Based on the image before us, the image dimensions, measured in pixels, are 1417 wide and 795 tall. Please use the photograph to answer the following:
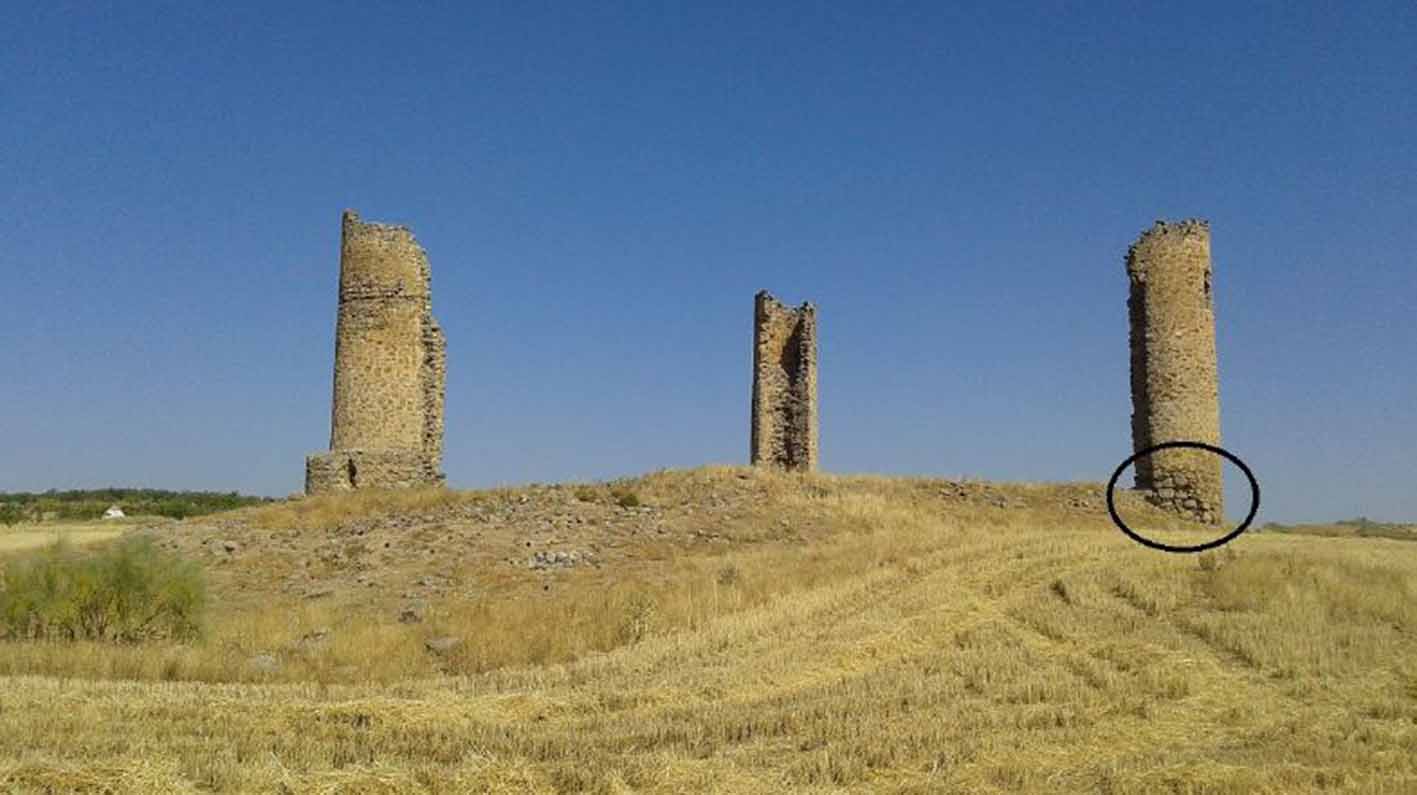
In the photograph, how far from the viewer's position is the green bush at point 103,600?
44.8 feet

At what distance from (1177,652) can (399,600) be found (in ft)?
36.7

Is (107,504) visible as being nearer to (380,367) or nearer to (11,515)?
(11,515)

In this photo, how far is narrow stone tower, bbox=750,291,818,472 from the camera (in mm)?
32062

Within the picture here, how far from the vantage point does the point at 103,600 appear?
1398cm

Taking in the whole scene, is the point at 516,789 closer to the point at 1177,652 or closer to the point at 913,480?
the point at 1177,652

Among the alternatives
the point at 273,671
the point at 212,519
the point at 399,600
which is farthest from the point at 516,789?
the point at 212,519

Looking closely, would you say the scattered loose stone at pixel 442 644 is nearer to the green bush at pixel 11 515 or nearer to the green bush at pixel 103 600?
the green bush at pixel 103 600

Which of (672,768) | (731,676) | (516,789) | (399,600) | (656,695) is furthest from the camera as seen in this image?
(399,600)

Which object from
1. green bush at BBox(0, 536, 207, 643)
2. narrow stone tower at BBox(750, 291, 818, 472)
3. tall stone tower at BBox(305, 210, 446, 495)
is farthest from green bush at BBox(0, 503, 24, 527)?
green bush at BBox(0, 536, 207, 643)

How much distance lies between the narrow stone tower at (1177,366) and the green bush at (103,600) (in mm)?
21912

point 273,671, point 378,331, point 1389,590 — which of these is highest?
point 378,331

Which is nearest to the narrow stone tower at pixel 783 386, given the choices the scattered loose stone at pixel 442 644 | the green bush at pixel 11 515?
the scattered loose stone at pixel 442 644

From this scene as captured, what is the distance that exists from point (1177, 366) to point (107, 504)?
58.0m

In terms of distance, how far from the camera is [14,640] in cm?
1329
